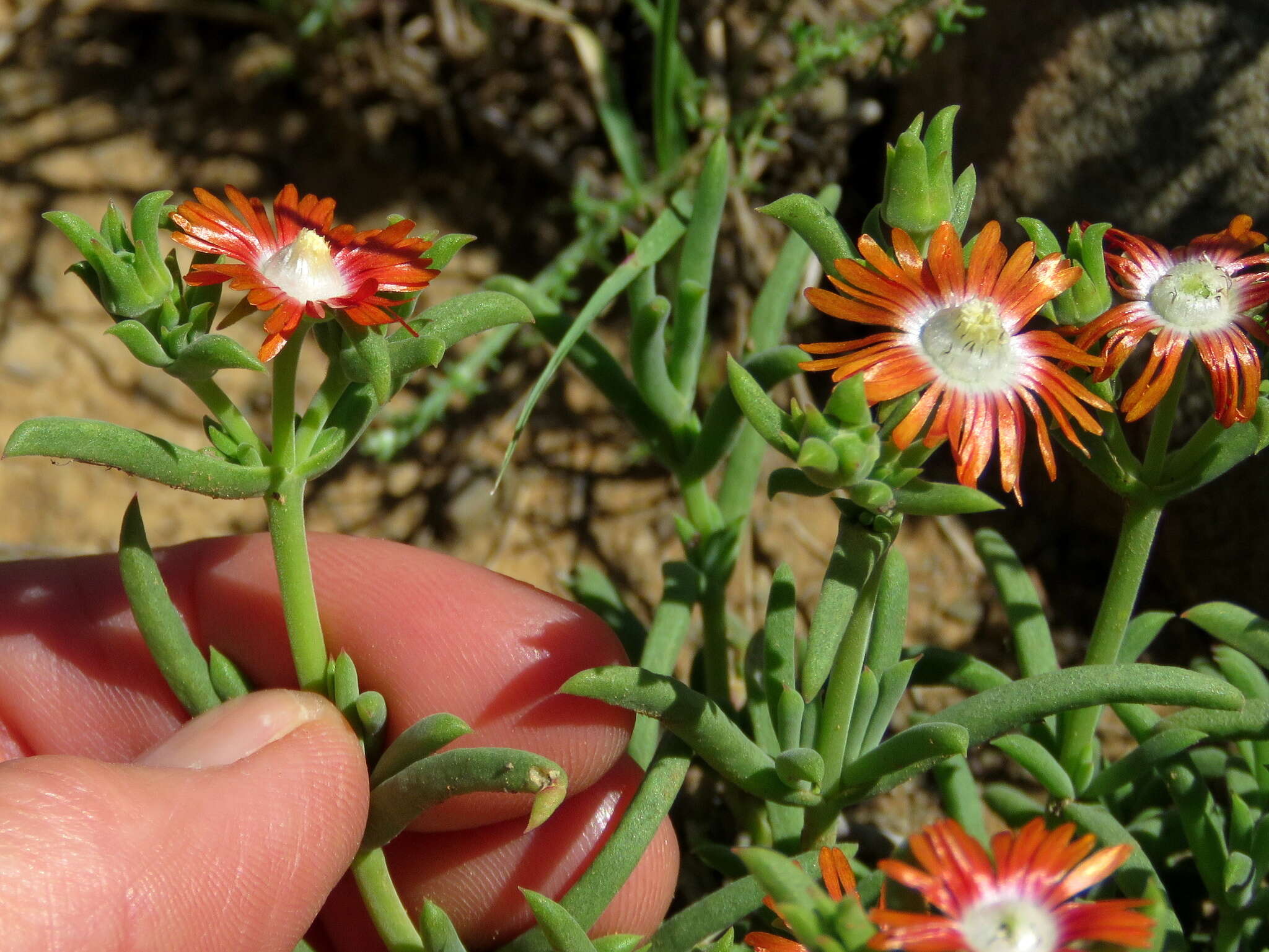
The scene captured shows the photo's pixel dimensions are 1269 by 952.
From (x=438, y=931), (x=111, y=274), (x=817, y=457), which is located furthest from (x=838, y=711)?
(x=111, y=274)

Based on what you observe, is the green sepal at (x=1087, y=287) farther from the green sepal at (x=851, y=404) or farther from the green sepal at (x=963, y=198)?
the green sepal at (x=851, y=404)

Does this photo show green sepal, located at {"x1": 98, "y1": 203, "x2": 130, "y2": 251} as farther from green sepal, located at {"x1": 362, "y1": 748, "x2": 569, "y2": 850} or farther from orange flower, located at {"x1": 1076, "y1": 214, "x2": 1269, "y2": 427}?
orange flower, located at {"x1": 1076, "y1": 214, "x2": 1269, "y2": 427}

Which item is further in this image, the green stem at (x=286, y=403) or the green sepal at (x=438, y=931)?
the green sepal at (x=438, y=931)

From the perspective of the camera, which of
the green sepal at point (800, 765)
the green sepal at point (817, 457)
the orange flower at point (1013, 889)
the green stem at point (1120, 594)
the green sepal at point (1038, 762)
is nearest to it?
the orange flower at point (1013, 889)

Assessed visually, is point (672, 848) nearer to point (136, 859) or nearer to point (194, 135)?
point (136, 859)

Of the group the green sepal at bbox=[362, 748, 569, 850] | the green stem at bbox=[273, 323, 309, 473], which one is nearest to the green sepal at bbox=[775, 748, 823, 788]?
the green sepal at bbox=[362, 748, 569, 850]

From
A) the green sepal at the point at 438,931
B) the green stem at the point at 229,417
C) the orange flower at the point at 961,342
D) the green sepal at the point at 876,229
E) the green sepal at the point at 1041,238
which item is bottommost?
the green sepal at the point at 438,931

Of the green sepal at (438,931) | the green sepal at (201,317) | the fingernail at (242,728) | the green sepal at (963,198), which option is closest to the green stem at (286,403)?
the green sepal at (201,317)

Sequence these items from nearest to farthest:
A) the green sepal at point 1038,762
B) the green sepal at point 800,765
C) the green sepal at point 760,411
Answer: the green sepal at point 760,411
the green sepal at point 800,765
the green sepal at point 1038,762
